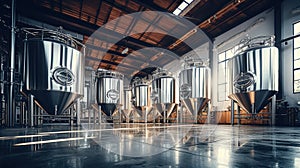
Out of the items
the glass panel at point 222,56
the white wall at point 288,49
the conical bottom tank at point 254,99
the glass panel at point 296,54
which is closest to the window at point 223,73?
the glass panel at point 222,56

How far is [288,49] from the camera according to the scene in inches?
214

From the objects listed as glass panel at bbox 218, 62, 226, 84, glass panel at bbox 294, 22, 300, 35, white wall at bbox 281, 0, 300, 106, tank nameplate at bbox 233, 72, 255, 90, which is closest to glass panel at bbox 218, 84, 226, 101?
glass panel at bbox 218, 62, 226, 84

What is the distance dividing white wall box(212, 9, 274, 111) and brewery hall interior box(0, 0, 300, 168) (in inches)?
1.7

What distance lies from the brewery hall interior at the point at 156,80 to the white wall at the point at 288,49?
3 cm

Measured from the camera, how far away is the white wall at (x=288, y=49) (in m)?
5.26

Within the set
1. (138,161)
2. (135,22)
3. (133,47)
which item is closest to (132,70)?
(133,47)

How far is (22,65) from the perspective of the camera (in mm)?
3258

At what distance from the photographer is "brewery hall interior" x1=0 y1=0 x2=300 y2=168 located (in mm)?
1480

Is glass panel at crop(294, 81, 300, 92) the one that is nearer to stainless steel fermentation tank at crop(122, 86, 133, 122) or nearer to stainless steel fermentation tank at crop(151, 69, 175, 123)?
stainless steel fermentation tank at crop(151, 69, 175, 123)

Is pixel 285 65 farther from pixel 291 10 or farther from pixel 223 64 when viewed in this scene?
pixel 223 64

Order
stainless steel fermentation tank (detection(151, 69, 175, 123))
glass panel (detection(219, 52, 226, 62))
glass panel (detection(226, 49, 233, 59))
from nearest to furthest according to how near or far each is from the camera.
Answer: stainless steel fermentation tank (detection(151, 69, 175, 123)), glass panel (detection(226, 49, 233, 59)), glass panel (detection(219, 52, 226, 62))

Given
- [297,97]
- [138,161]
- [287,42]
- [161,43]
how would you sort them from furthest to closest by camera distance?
1. [161,43]
2. [287,42]
3. [297,97]
4. [138,161]

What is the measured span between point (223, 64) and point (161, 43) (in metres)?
3.33

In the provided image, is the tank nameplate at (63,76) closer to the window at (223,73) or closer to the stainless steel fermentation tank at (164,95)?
the stainless steel fermentation tank at (164,95)
